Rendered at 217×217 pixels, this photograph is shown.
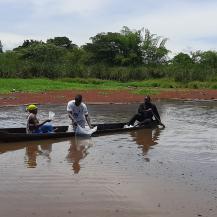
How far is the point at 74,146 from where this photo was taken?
1230cm

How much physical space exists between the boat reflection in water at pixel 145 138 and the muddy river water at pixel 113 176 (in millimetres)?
25

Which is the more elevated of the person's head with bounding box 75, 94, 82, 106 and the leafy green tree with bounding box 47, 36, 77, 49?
the leafy green tree with bounding box 47, 36, 77, 49

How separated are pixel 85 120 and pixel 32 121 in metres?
1.83

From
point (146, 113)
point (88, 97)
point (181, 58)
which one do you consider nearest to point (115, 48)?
point (181, 58)

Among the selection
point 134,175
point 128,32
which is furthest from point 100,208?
point 128,32

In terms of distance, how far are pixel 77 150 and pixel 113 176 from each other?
310cm

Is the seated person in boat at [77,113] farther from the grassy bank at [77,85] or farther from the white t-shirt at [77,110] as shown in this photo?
the grassy bank at [77,85]

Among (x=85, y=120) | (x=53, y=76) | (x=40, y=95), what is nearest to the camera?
(x=85, y=120)

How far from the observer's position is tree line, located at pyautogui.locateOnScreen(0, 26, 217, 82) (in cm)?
5016

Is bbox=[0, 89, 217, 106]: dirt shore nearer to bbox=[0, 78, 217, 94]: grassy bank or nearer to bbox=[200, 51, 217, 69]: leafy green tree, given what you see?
bbox=[0, 78, 217, 94]: grassy bank

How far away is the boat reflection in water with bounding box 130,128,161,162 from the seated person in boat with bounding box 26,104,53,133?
2654 mm

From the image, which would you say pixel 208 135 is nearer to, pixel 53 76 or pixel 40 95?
pixel 40 95

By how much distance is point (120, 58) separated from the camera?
208ft

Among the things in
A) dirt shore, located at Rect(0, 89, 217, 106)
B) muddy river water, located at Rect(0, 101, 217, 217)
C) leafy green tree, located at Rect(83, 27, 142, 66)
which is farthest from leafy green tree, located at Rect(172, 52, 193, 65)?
muddy river water, located at Rect(0, 101, 217, 217)
